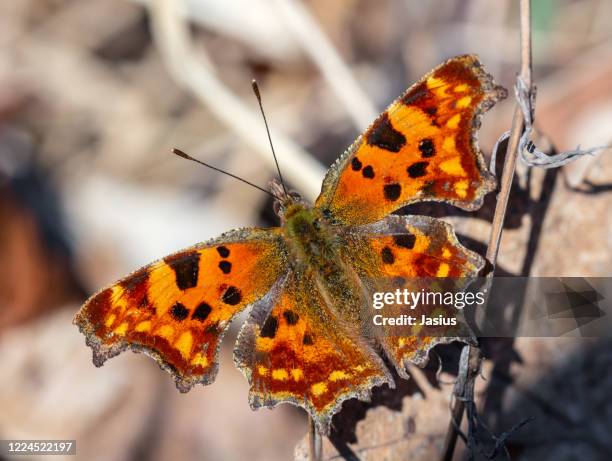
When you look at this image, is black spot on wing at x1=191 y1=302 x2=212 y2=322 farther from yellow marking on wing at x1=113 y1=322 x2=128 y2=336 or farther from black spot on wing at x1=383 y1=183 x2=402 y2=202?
black spot on wing at x1=383 y1=183 x2=402 y2=202

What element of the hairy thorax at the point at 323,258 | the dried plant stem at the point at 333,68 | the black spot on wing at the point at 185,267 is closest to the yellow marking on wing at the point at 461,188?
the hairy thorax at the point at 323,258

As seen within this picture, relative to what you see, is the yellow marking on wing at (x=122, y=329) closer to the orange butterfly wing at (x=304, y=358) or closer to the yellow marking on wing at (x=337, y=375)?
the orange butterfly wing at (x=304, y=358)

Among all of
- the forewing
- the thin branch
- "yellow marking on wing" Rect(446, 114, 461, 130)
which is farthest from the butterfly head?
"yellow marking on wing" Rect(446, 114, 461, 130)

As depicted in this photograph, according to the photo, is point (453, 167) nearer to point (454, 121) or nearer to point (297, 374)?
point (454, 121)

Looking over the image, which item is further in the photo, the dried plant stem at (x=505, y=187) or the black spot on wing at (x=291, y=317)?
the black spot on wing at (x=291, y=317)

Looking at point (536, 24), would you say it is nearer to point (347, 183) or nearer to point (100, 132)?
point (347, 183)

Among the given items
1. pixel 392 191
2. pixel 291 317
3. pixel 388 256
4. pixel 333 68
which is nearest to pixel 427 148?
pixel 392 191

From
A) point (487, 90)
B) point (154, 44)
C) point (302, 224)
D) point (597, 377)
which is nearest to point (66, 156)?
point (154, 44)

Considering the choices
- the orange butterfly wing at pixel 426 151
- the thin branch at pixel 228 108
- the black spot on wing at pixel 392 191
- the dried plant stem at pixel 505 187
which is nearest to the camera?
the dried plant stem at pixel 505 187
